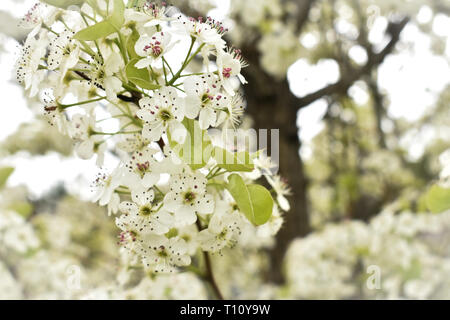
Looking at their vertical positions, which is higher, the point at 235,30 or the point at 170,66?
the point at 235,30

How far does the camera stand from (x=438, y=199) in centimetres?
86

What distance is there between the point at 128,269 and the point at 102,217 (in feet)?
9.00

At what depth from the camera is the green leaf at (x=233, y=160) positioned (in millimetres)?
562

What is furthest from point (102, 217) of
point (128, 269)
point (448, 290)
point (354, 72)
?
point (128, 269)

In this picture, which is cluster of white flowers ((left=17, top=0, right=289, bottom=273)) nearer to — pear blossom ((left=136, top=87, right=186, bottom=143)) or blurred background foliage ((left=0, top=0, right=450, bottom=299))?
pear blossom ((left=136, top=87, right=186, bottom=143))

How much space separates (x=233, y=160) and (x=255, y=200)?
0.07 metres

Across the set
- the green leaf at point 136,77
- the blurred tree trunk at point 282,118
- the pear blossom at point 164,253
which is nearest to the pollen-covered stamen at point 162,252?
the pear blossom at point 164,253

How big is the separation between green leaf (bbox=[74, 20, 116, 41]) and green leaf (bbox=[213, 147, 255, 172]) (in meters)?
0.20

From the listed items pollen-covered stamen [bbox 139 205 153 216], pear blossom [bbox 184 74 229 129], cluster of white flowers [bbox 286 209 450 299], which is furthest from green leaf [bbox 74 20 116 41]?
cluster of white flowers [bbox 286 209 450 299]

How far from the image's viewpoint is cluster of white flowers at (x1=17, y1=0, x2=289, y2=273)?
1.84 ft

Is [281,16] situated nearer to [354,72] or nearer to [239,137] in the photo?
[354,72]
